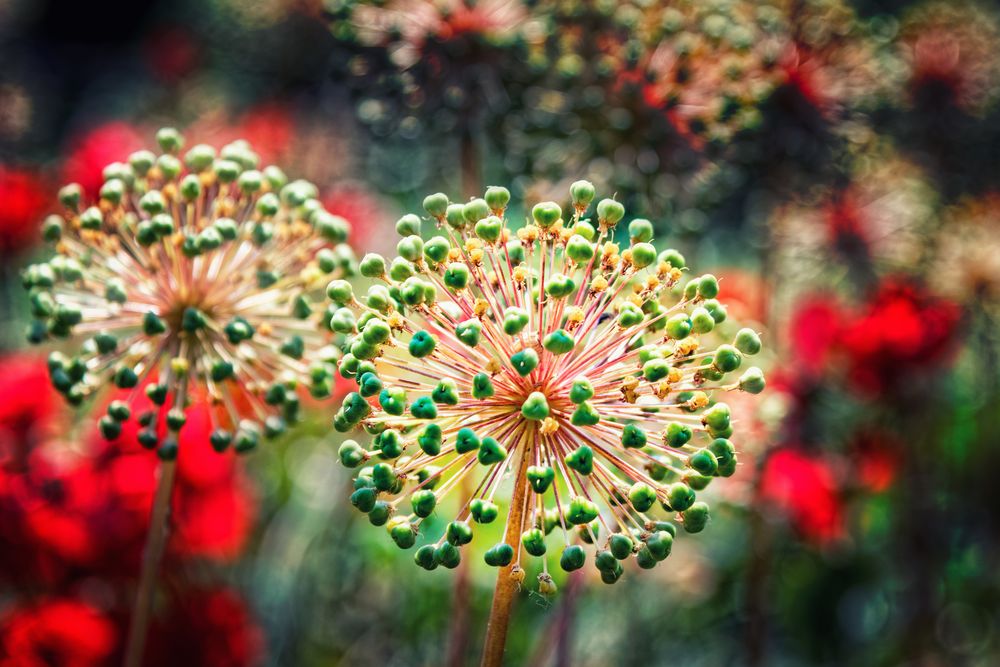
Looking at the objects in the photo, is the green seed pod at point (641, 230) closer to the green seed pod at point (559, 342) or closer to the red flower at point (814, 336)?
the green seed pod at point (559, 342)

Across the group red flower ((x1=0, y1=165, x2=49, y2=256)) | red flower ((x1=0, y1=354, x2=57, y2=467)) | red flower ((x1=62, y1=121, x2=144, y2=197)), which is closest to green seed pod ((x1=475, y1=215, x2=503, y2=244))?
red flower ((x1=0, y1=354, x2=57, y2=467))

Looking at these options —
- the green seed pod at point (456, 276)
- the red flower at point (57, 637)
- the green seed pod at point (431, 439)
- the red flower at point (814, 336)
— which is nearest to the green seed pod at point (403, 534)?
the green seed pod at point (431, 439)

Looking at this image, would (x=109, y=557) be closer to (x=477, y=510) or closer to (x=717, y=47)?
(x=477, y=510)

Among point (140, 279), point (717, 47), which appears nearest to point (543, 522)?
point (140, 279)

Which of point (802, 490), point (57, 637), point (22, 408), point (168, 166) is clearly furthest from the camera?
point (802, 490)

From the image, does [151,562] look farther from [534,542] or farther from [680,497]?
[680,497]

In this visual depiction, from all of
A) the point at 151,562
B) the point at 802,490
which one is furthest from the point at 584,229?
the point at 802,490
